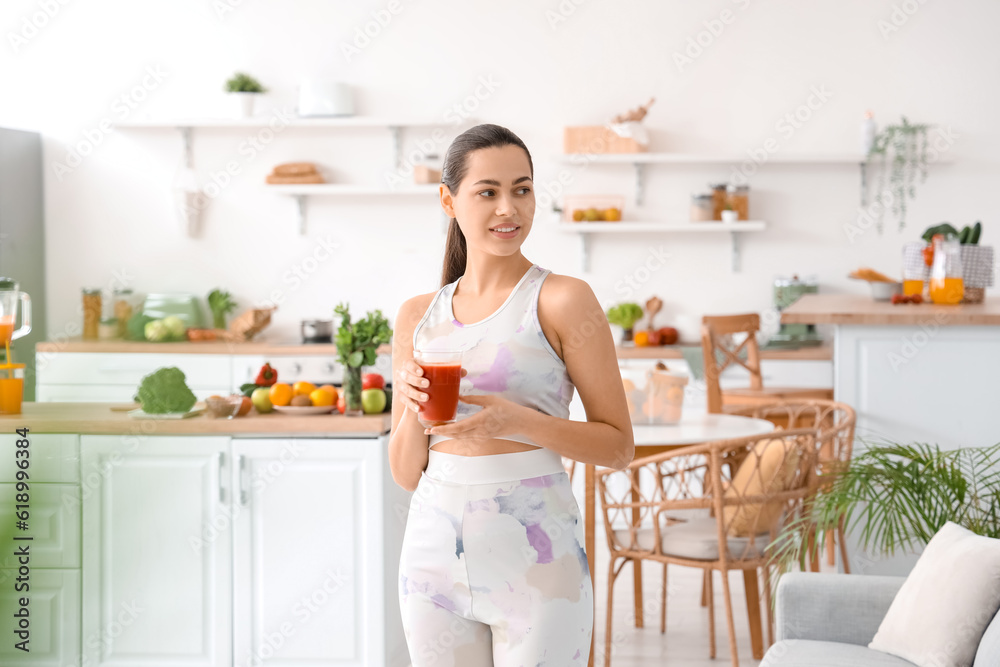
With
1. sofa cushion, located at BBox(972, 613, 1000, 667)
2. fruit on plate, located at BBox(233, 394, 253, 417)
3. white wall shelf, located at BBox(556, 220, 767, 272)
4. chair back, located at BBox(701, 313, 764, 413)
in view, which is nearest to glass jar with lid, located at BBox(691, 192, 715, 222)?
white wall shelf, located at BBox(556, 220, 767, 272)

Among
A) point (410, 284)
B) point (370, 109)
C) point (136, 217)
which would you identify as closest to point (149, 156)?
point (136, 217)

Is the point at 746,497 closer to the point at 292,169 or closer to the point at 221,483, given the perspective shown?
the point at 221,483

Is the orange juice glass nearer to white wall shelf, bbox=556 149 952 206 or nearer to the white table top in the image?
the white table top

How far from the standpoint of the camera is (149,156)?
17.6 feet

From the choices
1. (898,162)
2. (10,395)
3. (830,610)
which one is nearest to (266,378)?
(10,395)

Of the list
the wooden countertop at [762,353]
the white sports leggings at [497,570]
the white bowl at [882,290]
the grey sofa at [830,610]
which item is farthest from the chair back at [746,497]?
the wooden countertop at [762,353]

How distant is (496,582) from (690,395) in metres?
3.54

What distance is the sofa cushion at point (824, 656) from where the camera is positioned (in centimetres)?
191

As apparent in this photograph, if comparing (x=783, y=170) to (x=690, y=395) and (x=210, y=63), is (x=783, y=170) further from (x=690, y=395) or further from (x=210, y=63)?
(x=210, y=63)

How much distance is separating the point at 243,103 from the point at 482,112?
1287mm

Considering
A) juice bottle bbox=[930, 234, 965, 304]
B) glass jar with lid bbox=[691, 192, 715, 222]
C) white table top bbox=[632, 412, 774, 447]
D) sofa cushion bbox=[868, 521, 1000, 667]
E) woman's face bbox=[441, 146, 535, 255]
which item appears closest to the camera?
woman's face bbox=[441, 146, 535, 255]

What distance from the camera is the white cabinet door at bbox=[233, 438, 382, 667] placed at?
2.55 m

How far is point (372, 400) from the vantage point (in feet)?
8.61

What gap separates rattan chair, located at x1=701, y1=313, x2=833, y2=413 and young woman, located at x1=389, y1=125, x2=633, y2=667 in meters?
2.79
